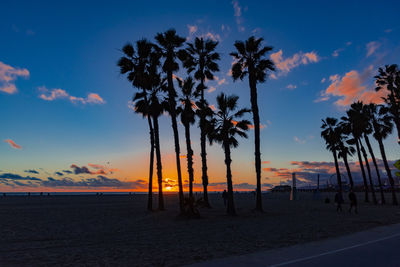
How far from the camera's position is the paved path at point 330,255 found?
27.6 feet

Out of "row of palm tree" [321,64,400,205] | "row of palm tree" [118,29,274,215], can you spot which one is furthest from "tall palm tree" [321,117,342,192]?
"row of palm tree" [118,29,274,215]

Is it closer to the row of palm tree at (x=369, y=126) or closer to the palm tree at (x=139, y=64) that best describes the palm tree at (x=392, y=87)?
the row of palm tree at (x=369, y=126)

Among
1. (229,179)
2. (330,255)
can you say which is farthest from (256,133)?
(330,255)

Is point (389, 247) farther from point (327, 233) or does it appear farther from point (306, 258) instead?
point (327, 233)

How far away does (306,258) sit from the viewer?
9.08 metres

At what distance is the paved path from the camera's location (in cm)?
841

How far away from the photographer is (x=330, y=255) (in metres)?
9.45

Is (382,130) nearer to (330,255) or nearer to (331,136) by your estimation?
(331,136)

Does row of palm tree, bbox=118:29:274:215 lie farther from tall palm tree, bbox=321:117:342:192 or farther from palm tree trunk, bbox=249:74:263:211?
tall palm tree, bbox=321:117:342:192

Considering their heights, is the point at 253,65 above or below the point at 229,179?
above

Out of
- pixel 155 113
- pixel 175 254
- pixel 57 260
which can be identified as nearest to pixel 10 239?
pixel 57 260

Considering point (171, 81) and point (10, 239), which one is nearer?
point (10, 239)

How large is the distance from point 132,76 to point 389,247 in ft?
85.3

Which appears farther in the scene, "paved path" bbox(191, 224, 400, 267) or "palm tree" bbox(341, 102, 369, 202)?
"palm tree" bbox(341, 102, 369, 202)
